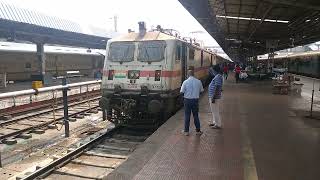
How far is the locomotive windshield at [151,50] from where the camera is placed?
12.2m

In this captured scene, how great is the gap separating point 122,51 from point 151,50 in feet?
3.35

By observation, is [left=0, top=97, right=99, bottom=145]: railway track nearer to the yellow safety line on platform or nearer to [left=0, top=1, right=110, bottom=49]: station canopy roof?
the yellow safety line on platform

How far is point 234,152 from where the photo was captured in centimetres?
756

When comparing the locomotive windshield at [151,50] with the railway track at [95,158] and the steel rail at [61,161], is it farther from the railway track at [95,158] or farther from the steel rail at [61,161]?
the steel rail at [61,161]

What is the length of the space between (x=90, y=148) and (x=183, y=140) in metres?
2.75

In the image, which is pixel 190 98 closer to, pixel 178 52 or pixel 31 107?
pixel 178 52

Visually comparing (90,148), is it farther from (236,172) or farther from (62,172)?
(236,172)

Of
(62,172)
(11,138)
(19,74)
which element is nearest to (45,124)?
(11,138)

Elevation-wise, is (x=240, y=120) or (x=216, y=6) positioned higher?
(x=216, y=6)

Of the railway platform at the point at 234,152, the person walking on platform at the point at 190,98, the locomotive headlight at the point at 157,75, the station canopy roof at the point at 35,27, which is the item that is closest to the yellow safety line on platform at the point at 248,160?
the railway platform at the point at 234,152

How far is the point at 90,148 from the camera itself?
32.7ft

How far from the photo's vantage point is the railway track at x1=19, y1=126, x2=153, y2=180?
7.78 metres

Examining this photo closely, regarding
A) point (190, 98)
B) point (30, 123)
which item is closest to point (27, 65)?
point (30, 123)

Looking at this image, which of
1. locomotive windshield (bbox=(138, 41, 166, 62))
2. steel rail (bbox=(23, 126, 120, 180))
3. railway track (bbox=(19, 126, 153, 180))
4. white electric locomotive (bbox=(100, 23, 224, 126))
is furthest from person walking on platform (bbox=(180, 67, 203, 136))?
locomotive windshield (bbox=(138, 41, 166, 62))
